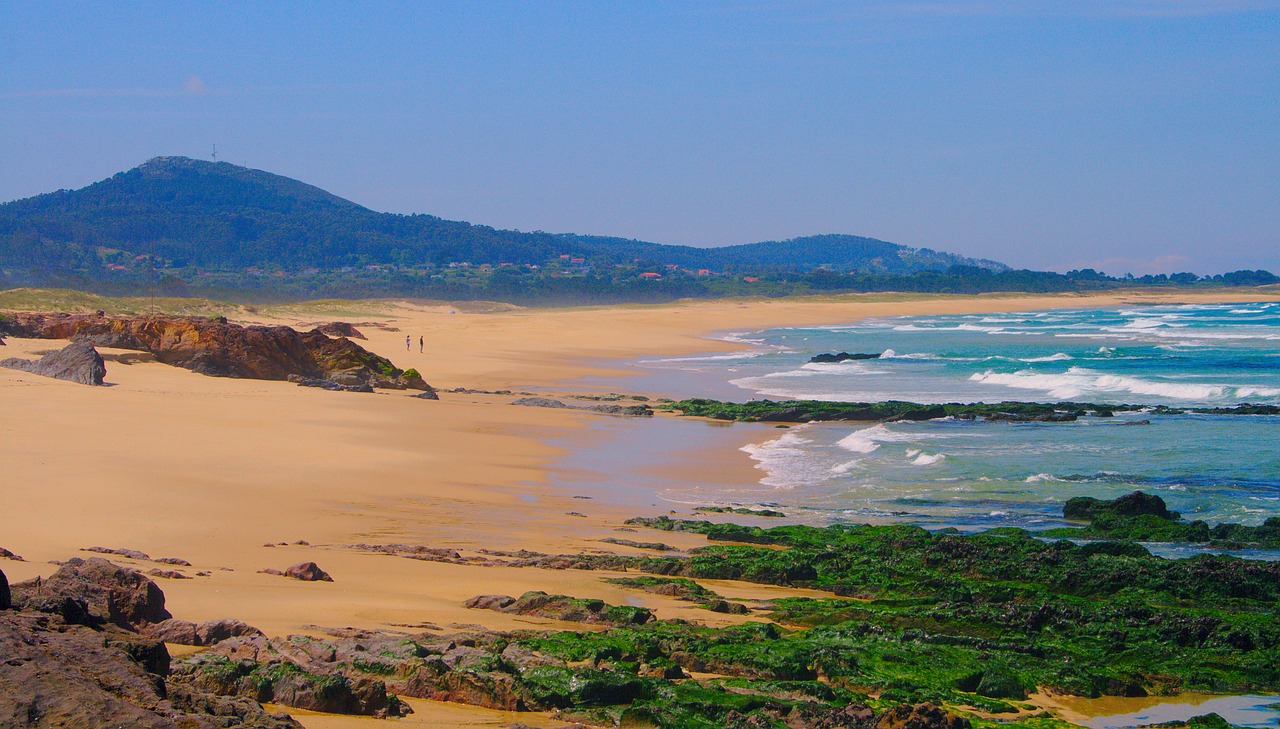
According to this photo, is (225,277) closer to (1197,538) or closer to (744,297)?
(744,297)

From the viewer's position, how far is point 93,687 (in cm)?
377

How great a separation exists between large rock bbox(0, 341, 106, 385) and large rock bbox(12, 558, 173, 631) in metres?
15.2

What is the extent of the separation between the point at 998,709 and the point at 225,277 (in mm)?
145983

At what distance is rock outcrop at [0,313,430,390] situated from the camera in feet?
79.4

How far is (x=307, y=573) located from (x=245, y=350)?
1749cm

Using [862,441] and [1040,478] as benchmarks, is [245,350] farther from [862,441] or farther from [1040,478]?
[1040,478]

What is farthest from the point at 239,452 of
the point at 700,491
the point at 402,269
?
the point at 402,269

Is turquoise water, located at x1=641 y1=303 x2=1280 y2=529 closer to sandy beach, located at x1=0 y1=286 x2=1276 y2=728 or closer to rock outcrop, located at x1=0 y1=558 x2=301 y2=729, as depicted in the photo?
sandy beach, located at x1=0 y1=286 x2=1276 y2=728

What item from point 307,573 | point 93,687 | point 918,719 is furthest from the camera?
point 307,573

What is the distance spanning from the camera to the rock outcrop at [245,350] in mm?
24188

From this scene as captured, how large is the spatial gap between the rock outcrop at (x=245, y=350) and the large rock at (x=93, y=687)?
2070 centimetres

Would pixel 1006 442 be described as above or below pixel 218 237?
below

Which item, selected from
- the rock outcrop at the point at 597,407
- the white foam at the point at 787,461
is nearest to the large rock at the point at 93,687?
the white foam at the point at 787,461

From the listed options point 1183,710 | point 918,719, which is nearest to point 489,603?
point 918,719
